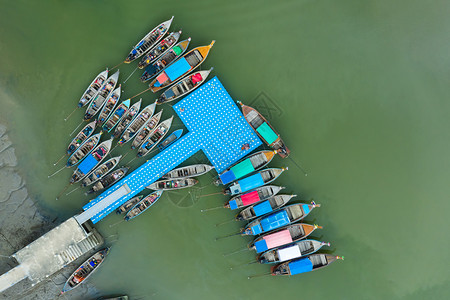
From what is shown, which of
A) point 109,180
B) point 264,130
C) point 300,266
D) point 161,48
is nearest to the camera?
point 264,130

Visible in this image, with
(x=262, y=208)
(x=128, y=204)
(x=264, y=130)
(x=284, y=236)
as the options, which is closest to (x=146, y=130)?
(x=128, y=204)

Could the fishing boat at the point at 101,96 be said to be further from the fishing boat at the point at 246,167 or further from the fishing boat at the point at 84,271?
the fishing boat at the point at 84,271

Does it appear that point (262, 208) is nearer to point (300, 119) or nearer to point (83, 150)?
point (300, 119)

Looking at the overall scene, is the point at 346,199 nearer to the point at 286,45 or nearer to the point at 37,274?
the point at 286,45

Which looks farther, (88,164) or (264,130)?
(88,164)

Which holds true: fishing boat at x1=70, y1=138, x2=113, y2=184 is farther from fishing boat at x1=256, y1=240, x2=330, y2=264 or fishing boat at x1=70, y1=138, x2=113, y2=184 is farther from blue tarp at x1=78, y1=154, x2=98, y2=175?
fishing boat at x1=256, y1=240, x2=330, y2=264

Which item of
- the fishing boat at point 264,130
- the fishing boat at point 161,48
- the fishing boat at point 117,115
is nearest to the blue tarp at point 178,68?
the fishing boat at point 161,48
